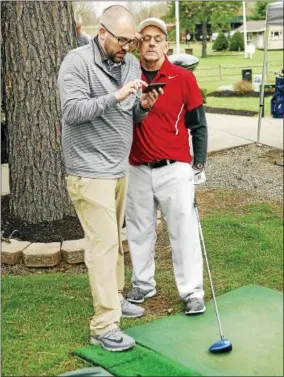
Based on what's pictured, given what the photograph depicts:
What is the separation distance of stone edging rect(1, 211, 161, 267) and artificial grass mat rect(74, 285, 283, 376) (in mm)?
1053

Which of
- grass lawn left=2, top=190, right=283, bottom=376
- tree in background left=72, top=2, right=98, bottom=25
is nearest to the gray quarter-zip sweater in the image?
tree in background left=72, top=2, right=98, bottom=25

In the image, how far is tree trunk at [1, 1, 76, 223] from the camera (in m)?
3.81

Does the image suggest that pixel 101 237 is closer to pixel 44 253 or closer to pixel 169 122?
pixel 169 122

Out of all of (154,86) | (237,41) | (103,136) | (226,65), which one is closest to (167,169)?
(103,136)

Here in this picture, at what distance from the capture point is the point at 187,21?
3.49 m

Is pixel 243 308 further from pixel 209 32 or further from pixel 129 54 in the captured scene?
pixel 209 32

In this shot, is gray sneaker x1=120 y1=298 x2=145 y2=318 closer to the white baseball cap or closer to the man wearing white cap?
the man wearing white cap

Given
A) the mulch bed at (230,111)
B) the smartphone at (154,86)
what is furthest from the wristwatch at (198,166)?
the mulch bed at (230,111)

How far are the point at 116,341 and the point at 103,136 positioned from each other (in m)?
0.78

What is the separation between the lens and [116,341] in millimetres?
2570

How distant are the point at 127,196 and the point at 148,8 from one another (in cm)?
82

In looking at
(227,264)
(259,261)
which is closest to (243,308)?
(259,261)

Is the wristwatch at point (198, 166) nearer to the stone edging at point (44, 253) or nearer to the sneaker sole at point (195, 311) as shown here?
the sneaker sole at point (195, 311)

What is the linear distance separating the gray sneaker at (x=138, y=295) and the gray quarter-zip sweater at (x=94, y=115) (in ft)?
2.20
